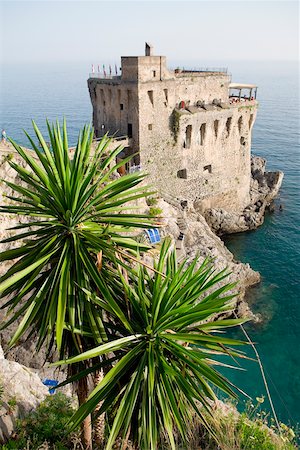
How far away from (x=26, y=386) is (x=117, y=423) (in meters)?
7.21

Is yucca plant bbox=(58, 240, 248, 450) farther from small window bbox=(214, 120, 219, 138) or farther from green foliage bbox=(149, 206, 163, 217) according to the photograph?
small window bbox=(214, 120, 219, 138)

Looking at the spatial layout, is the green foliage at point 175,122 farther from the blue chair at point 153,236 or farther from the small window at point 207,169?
the blue chair at point 153,236

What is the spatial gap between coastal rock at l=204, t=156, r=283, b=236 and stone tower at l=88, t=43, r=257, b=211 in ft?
5.48

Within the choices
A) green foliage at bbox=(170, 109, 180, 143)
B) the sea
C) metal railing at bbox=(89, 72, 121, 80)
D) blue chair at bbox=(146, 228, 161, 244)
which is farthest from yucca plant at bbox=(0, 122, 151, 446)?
metal railing at bbox=(89, 72, 121, 80)

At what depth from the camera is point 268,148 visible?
84.4m

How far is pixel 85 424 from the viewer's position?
29.0 feet

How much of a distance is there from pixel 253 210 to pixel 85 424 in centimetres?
4383

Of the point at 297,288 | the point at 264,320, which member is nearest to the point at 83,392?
the point at 264,320

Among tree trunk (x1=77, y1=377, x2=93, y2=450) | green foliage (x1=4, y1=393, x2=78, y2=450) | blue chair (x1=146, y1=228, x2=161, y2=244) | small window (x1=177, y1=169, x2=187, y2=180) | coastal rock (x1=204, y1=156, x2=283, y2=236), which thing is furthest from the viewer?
coastal rock (x1=204, y1=156, x2=283, y2=236)

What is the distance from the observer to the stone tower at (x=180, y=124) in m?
34.1

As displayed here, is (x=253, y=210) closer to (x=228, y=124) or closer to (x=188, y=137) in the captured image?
(x=228, y=124)

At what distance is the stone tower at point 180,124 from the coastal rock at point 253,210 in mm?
1669

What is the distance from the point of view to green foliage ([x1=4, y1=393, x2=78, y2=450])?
9.00 metres

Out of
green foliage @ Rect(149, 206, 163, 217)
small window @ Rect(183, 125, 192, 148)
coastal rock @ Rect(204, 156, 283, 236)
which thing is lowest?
coastal rock @ Rect(204, 156, 283, 236)
